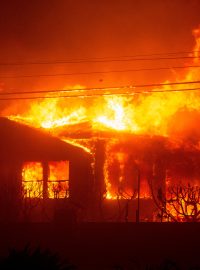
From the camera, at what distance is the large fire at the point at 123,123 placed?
72.5ft

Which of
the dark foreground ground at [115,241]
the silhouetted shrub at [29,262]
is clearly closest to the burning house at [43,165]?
the dark foreground ground at [115,241]

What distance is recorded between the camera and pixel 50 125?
27.2 m

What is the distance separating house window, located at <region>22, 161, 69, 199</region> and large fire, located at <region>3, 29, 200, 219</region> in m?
1.77

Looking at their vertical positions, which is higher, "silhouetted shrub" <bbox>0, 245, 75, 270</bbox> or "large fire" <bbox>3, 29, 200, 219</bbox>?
"large fire" <bbox>3, 29, 200, 219</bbox>

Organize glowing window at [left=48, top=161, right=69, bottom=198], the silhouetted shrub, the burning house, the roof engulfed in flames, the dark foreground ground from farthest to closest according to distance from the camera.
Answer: the roof engulfed in flames → glowing window at [left=48, top=161, right=69, bottom=198] → the burning house → the dark foreground ground → the silhouetted shrub

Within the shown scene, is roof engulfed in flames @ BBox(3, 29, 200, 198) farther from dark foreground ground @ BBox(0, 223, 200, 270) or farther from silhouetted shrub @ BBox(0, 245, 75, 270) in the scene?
silhouetted shrub @ BBox(0, 245, 75, 270)

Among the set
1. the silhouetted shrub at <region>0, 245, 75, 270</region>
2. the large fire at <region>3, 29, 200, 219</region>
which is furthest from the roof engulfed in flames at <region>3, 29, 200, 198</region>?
the silhouetted shrub at <region>0, 245, 75, 270</region>

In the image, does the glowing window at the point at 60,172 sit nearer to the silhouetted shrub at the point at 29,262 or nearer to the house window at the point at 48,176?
the house window at the point at 48,176

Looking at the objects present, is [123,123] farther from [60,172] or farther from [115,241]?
[115,241]

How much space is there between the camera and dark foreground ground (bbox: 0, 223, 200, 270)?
11.5m

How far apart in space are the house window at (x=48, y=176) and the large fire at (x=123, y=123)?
1771 mm

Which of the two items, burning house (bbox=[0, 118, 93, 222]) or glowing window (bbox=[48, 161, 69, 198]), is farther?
glowing window (bbox=[48, 161, 69, 198])

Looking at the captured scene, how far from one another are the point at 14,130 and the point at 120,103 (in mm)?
13479

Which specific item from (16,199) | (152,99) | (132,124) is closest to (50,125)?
(132,124)
